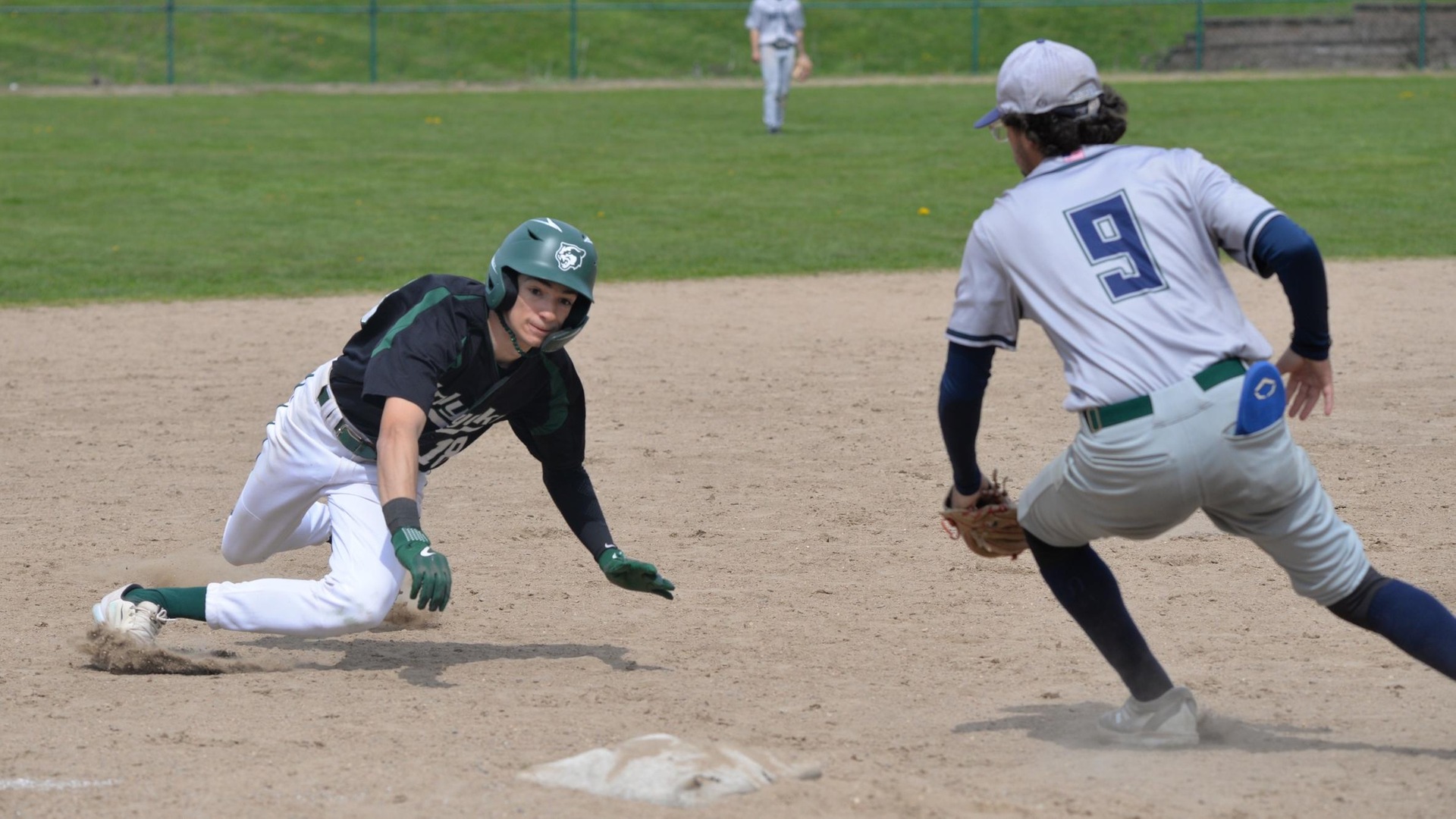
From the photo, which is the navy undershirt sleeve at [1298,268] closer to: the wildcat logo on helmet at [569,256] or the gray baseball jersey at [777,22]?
the wildcat logo on helmet at [569,256]

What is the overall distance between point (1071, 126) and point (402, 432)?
75.6 inches

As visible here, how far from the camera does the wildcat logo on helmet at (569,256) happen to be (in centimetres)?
478

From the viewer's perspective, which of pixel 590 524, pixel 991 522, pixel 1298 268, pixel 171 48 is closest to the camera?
pixel 1298 268

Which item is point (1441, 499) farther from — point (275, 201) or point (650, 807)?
point (275, 201)

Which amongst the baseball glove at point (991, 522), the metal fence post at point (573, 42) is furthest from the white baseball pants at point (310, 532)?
the metal fence post at point (573, 42)

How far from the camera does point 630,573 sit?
5004 millimetres

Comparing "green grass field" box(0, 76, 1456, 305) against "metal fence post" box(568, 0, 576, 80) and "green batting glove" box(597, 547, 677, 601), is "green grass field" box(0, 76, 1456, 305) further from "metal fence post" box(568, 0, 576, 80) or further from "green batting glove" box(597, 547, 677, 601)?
"green batting glove" box(597, 547, 677, 601)

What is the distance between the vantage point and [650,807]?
Result: 379 centimetres

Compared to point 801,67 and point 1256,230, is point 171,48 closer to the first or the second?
point 801,67

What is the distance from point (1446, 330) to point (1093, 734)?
721 centimetres

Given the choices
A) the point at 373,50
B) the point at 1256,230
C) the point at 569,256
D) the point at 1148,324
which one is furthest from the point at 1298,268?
the point at 373,50

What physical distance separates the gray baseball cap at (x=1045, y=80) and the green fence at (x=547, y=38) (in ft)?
91.1

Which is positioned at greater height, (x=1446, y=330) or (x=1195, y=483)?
(x=1195, y=483)

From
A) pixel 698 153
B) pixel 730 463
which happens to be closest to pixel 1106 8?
pixel 698 153
